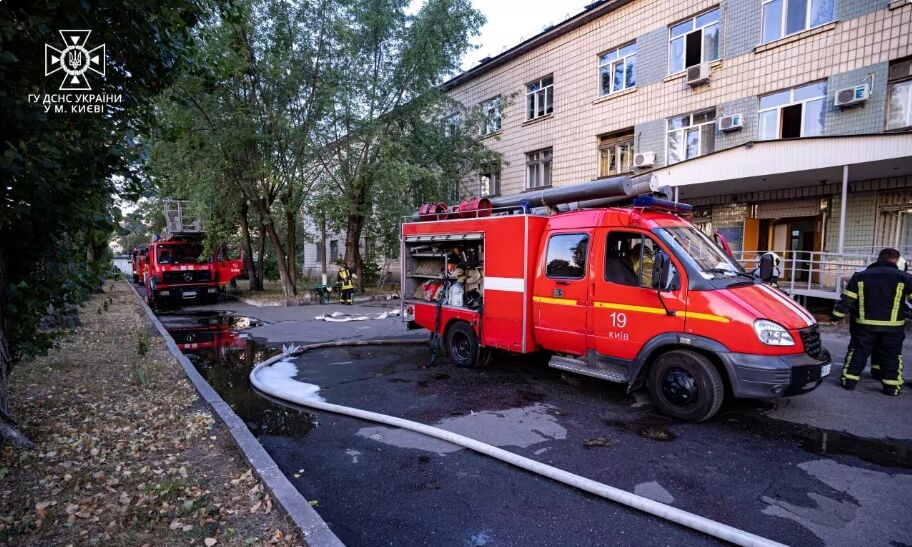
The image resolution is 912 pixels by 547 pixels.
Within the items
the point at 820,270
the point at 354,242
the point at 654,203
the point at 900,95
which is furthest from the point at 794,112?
the point at 354,242

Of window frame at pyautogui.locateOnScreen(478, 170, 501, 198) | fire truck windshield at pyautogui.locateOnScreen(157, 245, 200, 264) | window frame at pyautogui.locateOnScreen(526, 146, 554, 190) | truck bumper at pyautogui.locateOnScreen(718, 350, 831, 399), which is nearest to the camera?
truck bumper at pyautogui.locateOnScreen(718, 350, 831, 399)

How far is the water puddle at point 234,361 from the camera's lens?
199 inches

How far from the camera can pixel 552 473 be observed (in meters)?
3.60

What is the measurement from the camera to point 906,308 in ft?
18.2

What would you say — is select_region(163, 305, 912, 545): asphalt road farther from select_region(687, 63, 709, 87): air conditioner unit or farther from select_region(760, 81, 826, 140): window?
select_region(687, 63, 709, 87): air conditioner unit

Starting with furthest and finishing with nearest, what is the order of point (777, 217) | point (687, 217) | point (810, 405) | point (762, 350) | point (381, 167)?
point (381, 167)
point (777, 217)
point (687, 217)
point (810, 405)
point (762, 350)

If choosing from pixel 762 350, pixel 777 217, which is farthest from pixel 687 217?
pixel 777 217

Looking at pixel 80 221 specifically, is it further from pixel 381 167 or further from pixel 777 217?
pixel 777 217

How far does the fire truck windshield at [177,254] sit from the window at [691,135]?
17.3 m

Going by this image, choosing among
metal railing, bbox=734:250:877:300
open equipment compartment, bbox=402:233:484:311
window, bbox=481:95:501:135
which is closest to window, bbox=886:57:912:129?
metal railing, bbox=734:250:877:300

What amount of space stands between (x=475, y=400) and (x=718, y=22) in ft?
44.8

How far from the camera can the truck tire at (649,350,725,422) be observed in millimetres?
4684

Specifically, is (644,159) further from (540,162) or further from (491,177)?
(491,177)

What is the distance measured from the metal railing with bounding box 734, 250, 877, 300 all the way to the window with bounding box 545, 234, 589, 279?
17.2ft
